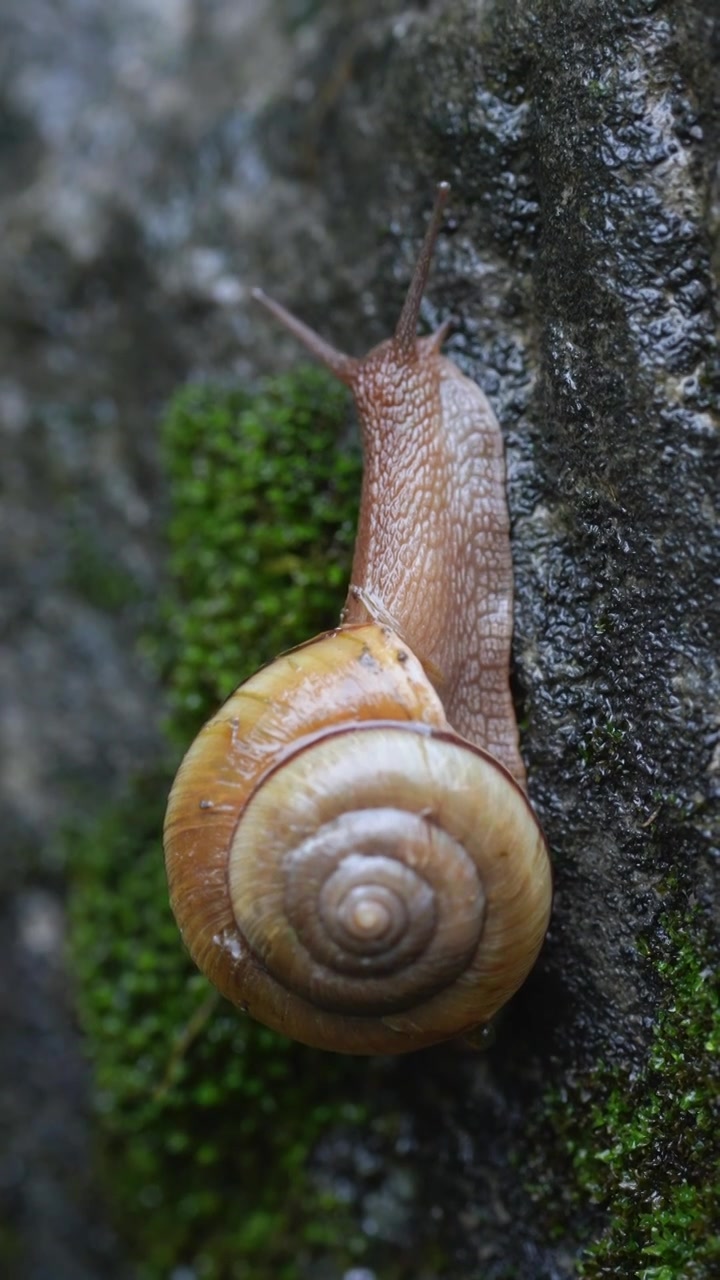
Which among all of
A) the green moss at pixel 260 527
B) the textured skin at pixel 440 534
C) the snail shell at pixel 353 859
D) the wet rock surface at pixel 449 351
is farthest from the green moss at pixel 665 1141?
the green moss at pixel 260 527

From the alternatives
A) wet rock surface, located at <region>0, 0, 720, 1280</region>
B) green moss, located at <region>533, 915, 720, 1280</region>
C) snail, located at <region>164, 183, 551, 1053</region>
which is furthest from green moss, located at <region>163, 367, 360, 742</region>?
green moss, located at <region>533, 915, 720, 1280</region>

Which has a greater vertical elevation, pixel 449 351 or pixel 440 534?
pixel 449 351

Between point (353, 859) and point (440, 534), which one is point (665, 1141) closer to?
point (353, 859)

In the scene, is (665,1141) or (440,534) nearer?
(665,1141)

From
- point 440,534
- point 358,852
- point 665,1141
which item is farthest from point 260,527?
point 665,1141

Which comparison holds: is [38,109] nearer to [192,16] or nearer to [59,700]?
[192,16]

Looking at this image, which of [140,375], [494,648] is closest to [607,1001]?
[494,648]

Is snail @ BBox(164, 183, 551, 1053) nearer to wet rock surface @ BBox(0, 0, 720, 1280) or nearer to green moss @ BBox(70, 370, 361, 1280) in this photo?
A: wet rock surface @ BBox(0, 0, 720, 1280)
